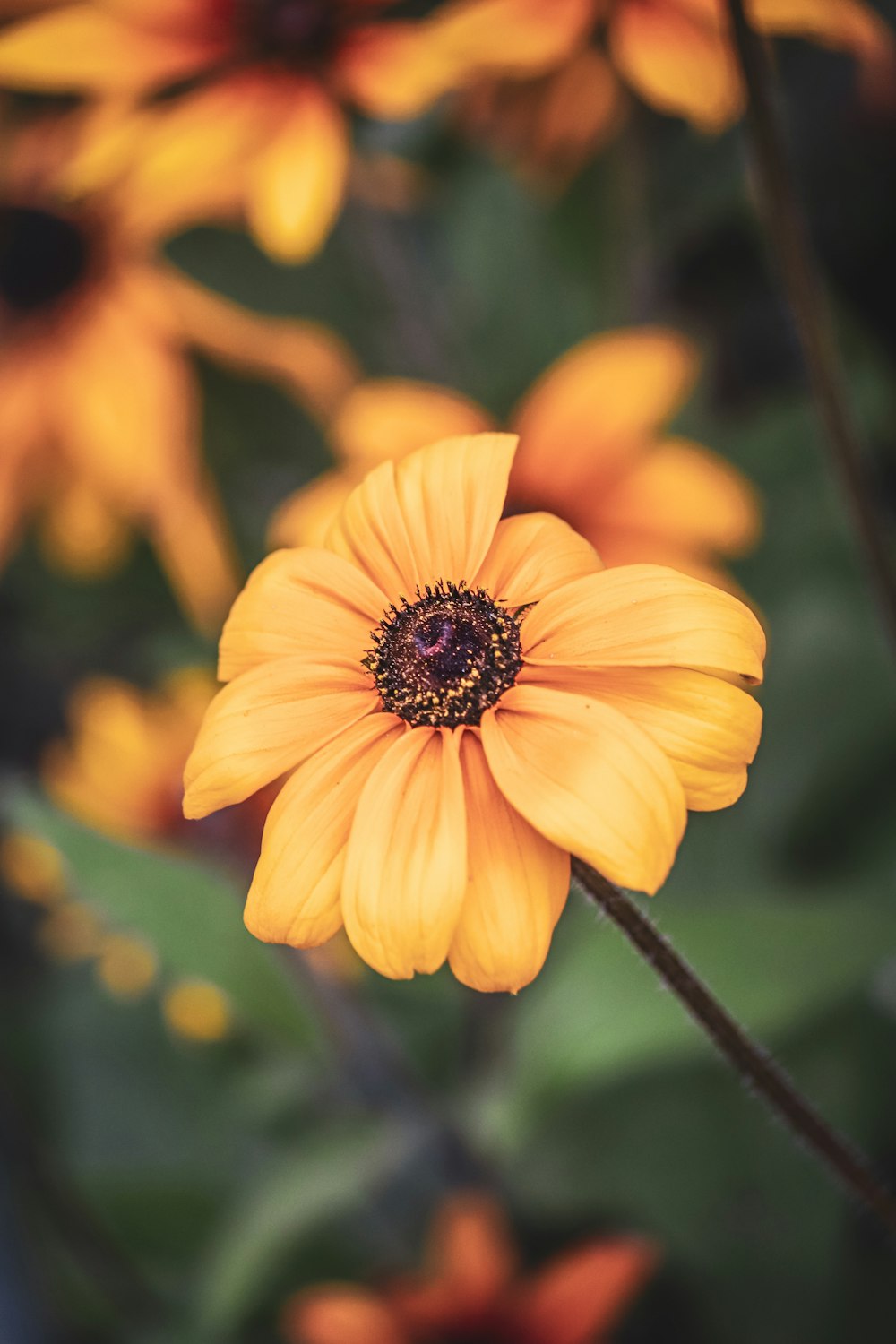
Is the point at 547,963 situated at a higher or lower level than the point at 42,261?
lower

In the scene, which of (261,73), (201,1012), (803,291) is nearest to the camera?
(803,291)

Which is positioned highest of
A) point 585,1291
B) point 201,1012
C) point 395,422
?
point 395,422

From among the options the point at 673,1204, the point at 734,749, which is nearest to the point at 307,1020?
the point at 673,1204

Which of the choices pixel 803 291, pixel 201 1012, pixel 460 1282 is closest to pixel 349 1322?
pixel 460 1282

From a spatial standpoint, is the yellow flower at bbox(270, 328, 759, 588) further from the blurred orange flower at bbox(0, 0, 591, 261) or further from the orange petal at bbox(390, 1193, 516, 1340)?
the orange petal at bbox(390, 1193, 516, 1340)

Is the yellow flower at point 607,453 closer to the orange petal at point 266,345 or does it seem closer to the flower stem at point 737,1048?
the orange petal at point 266,345

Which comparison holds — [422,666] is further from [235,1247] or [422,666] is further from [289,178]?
[235,1247]

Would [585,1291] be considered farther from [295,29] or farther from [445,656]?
[295,29]

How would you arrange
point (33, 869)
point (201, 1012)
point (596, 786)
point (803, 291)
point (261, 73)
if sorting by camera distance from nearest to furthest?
point (596, 786), point (803, 291), point (261, 73), point (201, 1012), point (33, 869)
